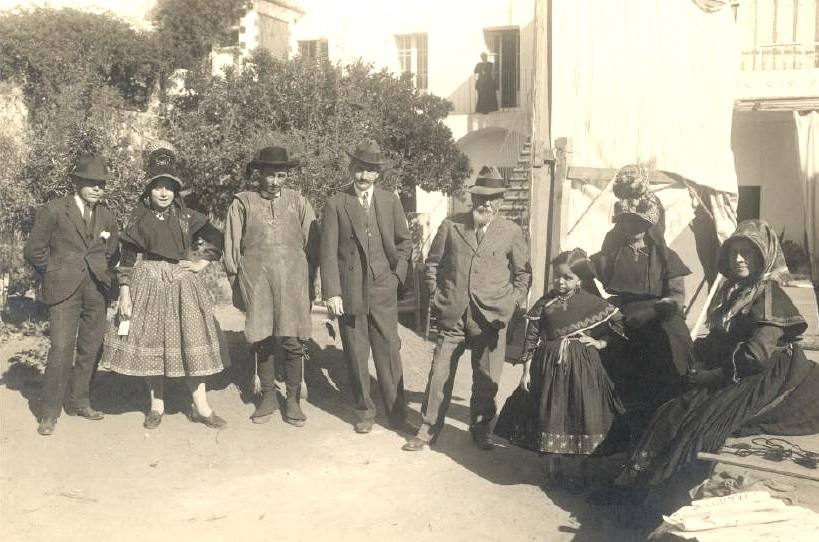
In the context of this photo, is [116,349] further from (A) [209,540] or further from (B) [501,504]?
(B) [501,504]

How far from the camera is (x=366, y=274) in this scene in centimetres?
595

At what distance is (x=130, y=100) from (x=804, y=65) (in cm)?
1410

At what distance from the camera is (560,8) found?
9.89m

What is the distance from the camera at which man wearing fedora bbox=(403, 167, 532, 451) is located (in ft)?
18.3

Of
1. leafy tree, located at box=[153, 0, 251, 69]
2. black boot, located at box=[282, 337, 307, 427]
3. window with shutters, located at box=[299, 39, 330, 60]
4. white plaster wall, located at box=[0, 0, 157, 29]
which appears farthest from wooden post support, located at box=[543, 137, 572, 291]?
white plaster wall, located at box=[0, 0, 157, 29]

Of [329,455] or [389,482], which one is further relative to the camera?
[329,455]

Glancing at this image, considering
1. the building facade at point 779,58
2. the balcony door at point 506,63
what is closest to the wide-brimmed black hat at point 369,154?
the building facade at point 779,58

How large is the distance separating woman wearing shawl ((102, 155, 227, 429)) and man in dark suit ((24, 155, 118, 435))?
0.28 meters

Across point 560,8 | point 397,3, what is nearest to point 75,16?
point 397,3

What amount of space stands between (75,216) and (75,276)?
0.42m

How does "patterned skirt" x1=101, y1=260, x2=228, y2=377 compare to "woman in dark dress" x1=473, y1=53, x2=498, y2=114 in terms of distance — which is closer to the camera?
"patterned skirt" x1=101, y1=260, x2=228, y2=377

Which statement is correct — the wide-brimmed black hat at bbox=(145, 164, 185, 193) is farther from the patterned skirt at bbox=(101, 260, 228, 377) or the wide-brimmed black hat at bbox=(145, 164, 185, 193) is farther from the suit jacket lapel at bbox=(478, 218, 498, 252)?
the suit jacket lapel at bbox=(478, 218, 498, 252)

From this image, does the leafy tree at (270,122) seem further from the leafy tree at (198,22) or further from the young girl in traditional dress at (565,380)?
the young girl in traditional dress at (565,380)

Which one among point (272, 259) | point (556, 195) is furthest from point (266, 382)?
point (556, 195)
